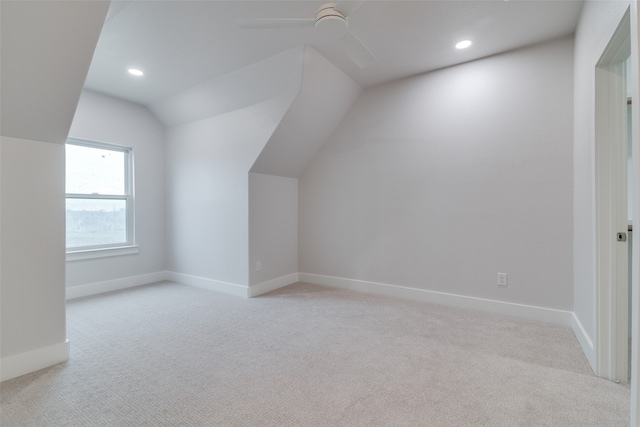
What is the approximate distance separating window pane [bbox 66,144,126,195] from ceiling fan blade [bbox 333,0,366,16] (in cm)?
366

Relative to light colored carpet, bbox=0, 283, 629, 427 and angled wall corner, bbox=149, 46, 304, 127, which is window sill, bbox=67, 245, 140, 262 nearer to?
light colored carpet, bbox=0, 283, 629, 427

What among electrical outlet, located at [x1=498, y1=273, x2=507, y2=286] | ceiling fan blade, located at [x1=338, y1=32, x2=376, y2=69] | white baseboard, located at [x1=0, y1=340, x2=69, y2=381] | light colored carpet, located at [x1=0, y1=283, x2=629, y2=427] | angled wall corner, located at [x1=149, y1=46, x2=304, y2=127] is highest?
angled wall corner, located at [x1=149, y1=46, x2=304, y2=127]

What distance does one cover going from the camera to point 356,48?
1.81 meters

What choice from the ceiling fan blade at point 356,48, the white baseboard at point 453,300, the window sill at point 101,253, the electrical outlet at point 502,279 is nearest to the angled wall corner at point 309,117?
the ceiling fan blade at point 356,48

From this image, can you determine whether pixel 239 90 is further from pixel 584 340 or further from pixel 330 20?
pixel 584 340

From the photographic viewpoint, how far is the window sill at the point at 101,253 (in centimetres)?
329

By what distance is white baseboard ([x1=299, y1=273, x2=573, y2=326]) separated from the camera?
8.18 ft

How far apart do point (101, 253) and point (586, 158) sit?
501 cm

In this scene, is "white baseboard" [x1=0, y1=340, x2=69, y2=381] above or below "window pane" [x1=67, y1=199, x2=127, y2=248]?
below

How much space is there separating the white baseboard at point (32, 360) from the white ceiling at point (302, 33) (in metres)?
2.44

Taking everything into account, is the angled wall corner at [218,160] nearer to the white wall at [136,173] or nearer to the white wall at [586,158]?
the white wall at [136,173]

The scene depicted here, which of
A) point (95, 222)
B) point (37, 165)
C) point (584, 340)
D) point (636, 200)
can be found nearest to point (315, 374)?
point (636, 200)

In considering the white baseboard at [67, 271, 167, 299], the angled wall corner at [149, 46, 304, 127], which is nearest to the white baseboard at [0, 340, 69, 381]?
the white baseboard at [67, 271, 167, 299]

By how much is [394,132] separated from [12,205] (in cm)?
331
